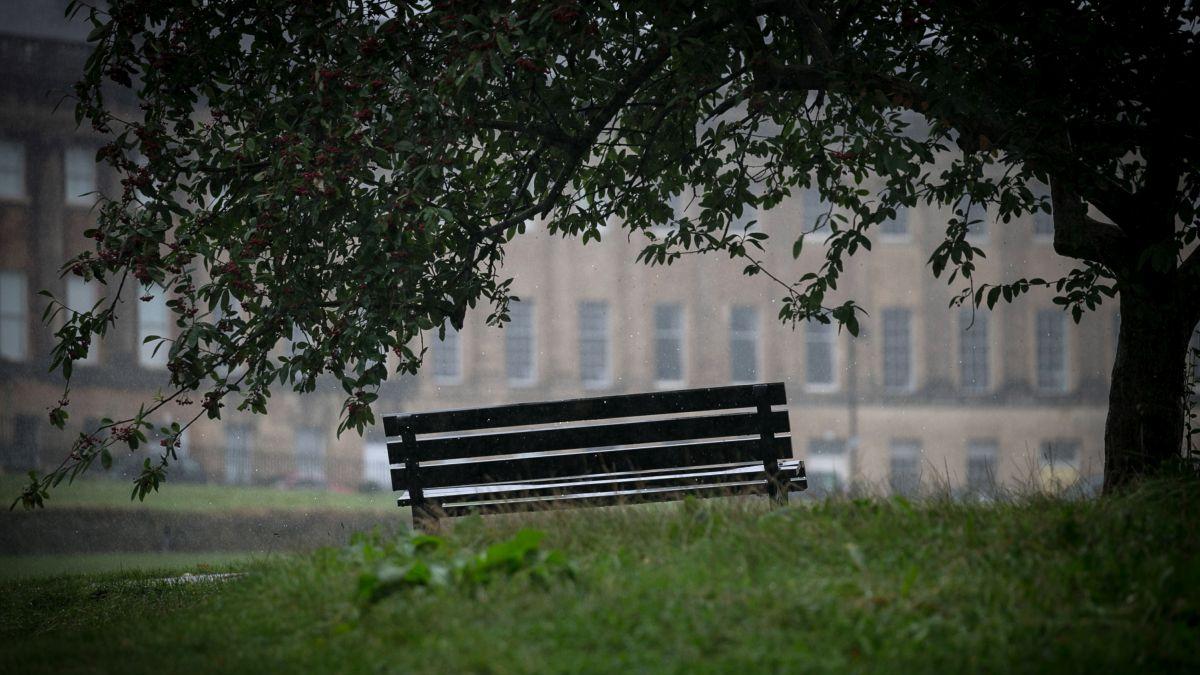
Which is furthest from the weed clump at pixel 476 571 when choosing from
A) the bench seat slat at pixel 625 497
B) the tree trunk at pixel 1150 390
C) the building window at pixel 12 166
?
the building window at pixel 12 166

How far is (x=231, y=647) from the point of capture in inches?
155

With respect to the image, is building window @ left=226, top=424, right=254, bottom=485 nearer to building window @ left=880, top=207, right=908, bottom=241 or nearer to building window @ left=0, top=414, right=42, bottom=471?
building window @ left=0, top=414, right=42, bottom=471

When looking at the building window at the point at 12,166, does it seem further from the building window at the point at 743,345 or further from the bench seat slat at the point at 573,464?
the bench seat slat at the point at 573,464

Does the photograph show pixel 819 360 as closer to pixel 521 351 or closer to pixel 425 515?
pixel 521 351

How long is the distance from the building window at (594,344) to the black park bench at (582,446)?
1012 inches

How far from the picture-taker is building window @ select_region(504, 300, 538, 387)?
103ft

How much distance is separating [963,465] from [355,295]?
29823 millimetres

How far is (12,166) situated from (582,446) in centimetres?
2811

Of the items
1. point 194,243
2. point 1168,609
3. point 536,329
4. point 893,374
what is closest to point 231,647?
point 194,243

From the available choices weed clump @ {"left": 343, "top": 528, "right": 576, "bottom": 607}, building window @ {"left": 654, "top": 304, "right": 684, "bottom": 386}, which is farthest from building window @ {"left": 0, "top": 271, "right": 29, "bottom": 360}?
weed clump @ {"left": 343, "top": 528, "right": 576, "bottom": 607}

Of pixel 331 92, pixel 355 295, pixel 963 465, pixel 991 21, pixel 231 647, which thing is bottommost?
pixel 963 465

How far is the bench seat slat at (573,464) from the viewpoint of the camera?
5754 millimetres

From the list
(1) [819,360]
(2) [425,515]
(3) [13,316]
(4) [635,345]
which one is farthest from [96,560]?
(2) [425,515]

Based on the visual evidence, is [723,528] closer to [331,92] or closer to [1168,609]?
[1168,609]
